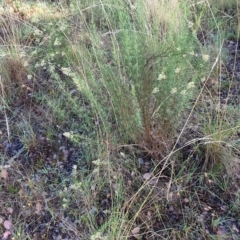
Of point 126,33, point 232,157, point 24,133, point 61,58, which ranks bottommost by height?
point 232,157

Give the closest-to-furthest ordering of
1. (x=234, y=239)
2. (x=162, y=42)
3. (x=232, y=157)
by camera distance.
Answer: (x=234, y=239)
(x=232, y=157)
(x=162, y=42)

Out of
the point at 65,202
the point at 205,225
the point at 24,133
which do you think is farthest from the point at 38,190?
the point at 205,225

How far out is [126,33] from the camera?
2201mm

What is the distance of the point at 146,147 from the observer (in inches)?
95.8

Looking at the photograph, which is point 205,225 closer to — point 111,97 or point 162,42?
point 111,97

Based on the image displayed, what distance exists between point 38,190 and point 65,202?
0.65 feet

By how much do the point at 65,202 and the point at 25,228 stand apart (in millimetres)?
272

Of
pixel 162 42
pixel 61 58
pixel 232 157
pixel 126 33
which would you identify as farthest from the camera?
pixel 61 58

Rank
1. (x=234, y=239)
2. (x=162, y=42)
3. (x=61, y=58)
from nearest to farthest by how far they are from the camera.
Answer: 1. (x=234, y=239)
2. (x=162, y=42)
3. (x=61, y=58)

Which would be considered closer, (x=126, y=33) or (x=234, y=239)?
(x=234, y=239)

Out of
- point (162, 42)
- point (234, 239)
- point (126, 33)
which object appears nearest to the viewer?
point (234, 239)

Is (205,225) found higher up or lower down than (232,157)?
lower down

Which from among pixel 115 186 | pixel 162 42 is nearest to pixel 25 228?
pixel 115 186

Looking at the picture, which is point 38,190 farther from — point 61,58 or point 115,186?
point 61,58
